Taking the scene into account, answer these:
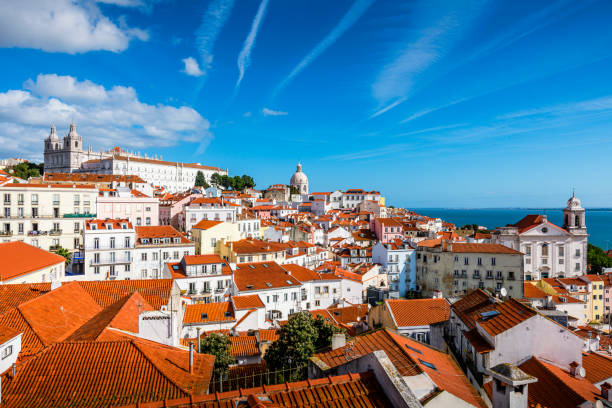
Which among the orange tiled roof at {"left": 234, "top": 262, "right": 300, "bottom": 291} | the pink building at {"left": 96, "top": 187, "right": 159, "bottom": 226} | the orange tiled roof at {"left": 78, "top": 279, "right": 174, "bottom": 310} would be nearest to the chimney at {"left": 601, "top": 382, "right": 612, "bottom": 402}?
the orange tiled roof at {"left": 78, "top": 279, "right": 174, "bottom": 310}

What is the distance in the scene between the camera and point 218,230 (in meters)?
46.4

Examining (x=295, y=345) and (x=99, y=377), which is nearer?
(x=99, y=377)

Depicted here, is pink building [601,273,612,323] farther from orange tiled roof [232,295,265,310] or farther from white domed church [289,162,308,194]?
white domed church [289,162,308,194]

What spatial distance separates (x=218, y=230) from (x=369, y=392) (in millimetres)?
41931

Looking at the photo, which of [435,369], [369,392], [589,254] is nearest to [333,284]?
[435,369]

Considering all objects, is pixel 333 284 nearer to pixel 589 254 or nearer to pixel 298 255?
pixel 298 255

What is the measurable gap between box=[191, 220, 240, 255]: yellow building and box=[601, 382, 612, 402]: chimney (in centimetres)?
3807

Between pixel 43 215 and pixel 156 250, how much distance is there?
17977 mm

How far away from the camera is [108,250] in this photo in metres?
36.3

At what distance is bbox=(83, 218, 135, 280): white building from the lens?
3547 cm

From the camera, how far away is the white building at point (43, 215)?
42750mm

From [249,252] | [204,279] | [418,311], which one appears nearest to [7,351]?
[418,311]

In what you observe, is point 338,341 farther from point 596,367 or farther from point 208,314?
point 208,314

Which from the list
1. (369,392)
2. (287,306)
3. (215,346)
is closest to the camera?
(369,392)
